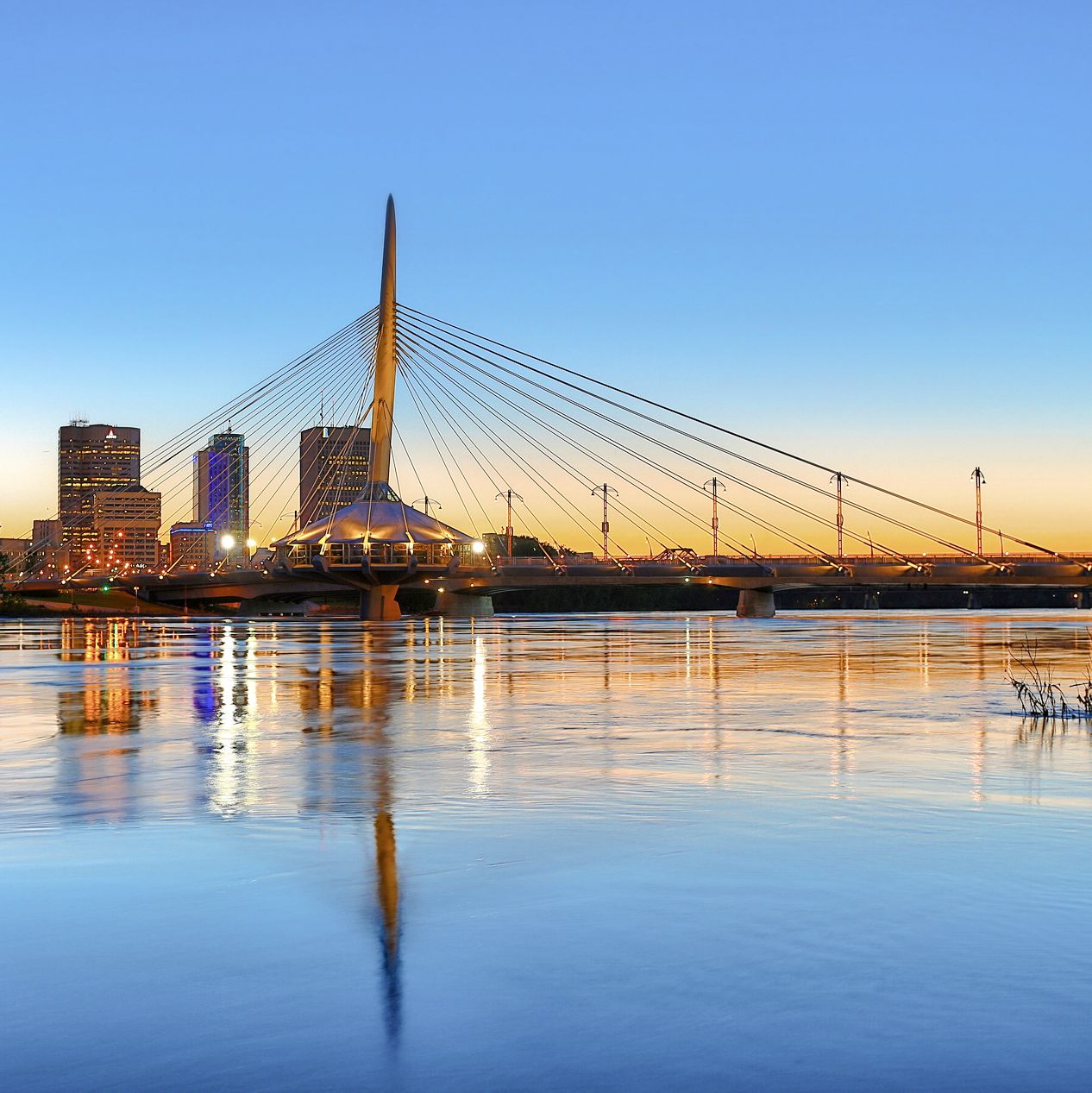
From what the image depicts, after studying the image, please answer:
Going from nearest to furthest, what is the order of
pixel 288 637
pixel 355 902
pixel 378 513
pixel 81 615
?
pixel 355 902, pixel 288 637, pixel 378 513, pixel 81 615

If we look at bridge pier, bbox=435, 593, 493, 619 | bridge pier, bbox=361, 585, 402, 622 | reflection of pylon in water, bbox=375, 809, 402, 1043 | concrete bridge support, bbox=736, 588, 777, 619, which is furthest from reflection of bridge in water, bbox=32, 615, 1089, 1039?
bridge pier, bbox=435, 593, 493, 619

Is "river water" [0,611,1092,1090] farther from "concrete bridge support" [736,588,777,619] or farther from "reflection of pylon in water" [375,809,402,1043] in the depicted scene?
"concrete bridge support" [736,588,777,619]

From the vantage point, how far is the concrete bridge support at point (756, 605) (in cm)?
14750

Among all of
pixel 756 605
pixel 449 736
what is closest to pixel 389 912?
A: pixel 449 736

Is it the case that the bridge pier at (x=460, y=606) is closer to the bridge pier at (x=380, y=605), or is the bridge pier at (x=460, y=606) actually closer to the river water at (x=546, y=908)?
the bridge pier at (x=380, y=605)

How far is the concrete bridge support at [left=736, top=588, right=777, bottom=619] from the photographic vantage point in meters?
148

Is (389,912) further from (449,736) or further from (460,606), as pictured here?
(460,606)

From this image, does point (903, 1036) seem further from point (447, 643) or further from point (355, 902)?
point (447, 643)

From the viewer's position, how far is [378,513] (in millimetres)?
116250

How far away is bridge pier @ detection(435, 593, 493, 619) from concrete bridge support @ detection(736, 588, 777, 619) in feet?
88.3

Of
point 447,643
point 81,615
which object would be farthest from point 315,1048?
point 81,615

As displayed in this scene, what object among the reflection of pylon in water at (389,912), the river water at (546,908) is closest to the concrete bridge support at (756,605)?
the river water at (546,908)

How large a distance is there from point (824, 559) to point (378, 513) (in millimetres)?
39586

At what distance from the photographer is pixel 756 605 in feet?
488
